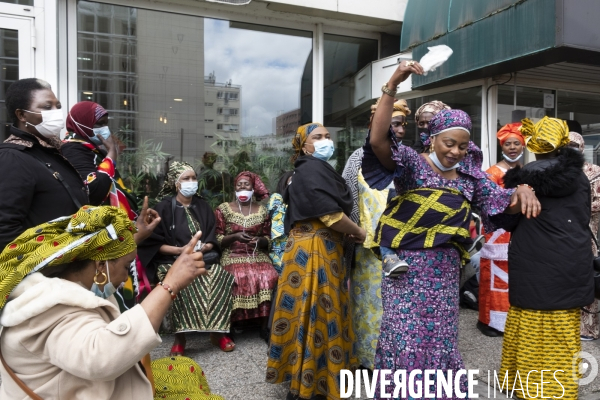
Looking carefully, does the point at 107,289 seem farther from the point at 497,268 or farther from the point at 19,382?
the point at 497,268

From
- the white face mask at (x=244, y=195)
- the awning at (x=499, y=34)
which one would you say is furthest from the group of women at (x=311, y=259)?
the awning at (x=499, y=34)

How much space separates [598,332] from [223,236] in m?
4.05

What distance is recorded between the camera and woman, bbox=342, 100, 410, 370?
3.79 metres

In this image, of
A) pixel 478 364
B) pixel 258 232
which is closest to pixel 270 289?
pixel 258 232

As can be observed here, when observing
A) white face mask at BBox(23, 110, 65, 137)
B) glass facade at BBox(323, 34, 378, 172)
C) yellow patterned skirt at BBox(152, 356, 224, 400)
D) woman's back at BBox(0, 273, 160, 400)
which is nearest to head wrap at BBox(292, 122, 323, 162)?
white face mask at BBox(23, 110, 65, 137)

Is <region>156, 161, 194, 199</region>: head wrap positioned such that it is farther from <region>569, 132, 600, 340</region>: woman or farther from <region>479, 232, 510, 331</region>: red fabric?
<region>569, 132, 600, 340</region>: woman

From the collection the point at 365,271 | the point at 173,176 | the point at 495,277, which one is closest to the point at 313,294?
the point at 365,271

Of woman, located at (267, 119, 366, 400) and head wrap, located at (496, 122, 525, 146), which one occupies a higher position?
head wrap, located at (496, 122, 525, 146)

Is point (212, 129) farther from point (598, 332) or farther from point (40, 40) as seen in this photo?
point (598, 332)

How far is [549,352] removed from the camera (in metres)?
3.21

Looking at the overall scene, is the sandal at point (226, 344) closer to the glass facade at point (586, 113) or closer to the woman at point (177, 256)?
the woman at point (177, 256)

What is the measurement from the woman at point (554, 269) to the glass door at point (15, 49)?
4957 millimetres

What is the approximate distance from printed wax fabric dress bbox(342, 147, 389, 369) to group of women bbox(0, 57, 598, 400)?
12 millimetres

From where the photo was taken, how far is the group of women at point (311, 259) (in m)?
1.53
